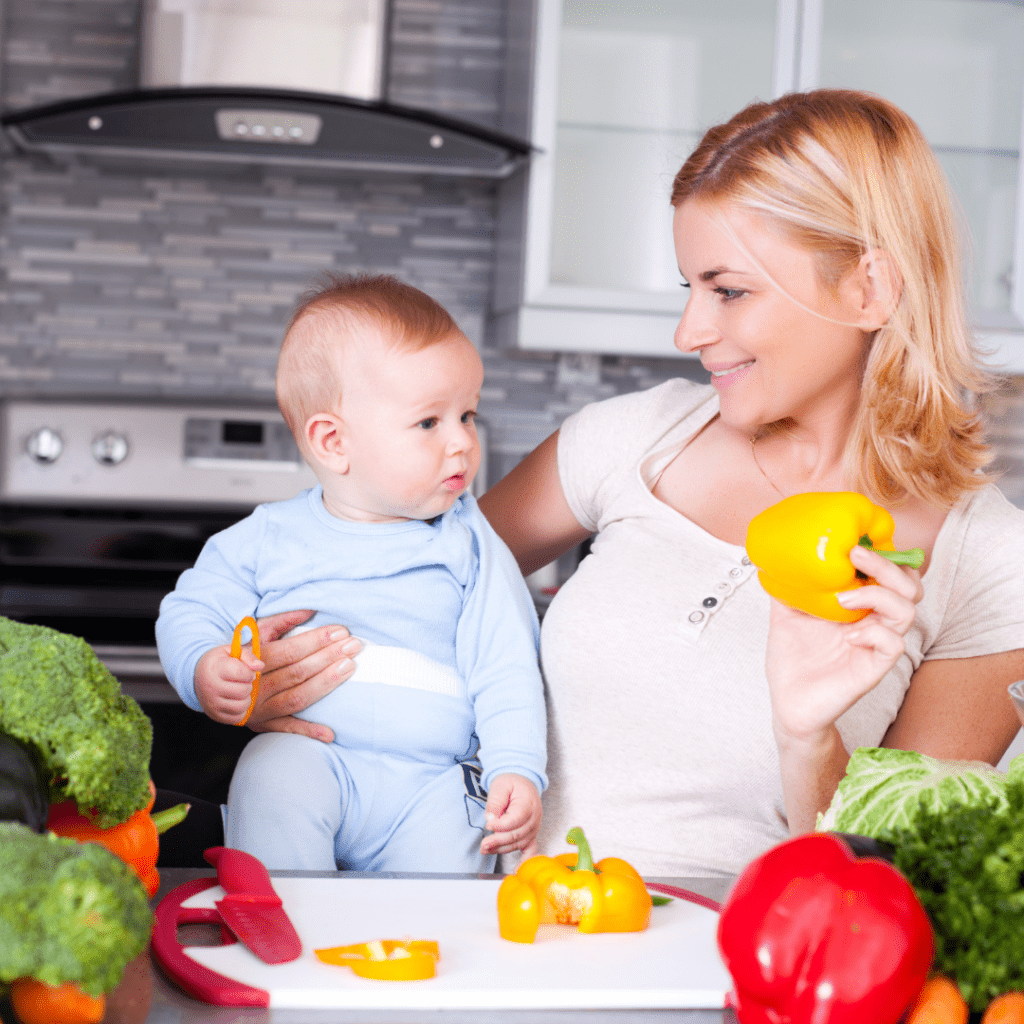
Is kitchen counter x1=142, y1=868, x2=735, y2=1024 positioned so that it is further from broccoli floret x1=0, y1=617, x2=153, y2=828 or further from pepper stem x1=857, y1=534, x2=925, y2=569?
pepper stem x1=857, y1=534, x2=925, y2=569

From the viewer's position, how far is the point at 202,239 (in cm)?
269

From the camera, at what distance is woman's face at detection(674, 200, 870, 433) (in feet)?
3.97

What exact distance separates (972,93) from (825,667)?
6.96ft

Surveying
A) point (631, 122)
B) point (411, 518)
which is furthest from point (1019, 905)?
point (631, 122)

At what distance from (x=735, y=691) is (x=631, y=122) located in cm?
170

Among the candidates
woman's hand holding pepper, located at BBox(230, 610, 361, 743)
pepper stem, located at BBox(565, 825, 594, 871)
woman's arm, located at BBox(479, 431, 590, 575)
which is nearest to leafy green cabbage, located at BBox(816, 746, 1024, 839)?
pepper stem, located at BBox(565, 825, 594, 871)

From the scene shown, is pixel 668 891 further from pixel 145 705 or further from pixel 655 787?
pixel 145 705

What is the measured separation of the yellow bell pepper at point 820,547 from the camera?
32.7 inches

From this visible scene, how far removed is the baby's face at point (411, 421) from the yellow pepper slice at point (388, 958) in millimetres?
563

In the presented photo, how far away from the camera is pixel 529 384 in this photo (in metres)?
2.79

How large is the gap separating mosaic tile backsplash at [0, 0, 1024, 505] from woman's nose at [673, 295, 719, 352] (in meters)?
1.51

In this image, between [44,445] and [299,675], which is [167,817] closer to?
[299,675]

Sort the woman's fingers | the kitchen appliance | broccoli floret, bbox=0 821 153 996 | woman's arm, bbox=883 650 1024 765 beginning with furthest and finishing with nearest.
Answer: the kitchen appliance
woman's arm, bbox=883 650 1024 765
the woman's fingers
broccoli floret, bbox=0 821 153 996

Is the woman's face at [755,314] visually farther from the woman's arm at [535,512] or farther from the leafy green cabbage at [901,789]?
the leafy green cabbage at [901,789]
